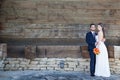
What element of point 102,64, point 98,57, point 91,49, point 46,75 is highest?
point 91,49

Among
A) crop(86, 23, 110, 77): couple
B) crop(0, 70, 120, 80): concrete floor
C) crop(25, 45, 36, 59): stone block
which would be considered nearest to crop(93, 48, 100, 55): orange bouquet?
crop(86, 23, 110, 77): couple

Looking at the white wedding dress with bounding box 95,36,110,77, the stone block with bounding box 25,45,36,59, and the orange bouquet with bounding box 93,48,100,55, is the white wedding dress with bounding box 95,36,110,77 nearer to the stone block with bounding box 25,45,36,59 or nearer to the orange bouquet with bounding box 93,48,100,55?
the orange bouquet with bounding box 93,48,100,55

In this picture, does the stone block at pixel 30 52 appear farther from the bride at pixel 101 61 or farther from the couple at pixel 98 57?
the bride at pixel 101 61

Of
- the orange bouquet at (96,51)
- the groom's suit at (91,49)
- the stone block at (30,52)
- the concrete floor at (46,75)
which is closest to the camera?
the concrete floor at (46,75)

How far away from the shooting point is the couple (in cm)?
910

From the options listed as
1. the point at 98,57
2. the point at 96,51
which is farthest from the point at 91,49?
the point at 98,57

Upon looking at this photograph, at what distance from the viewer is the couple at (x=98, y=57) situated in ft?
29.9

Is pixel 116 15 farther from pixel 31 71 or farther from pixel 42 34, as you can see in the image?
pixel 31 71

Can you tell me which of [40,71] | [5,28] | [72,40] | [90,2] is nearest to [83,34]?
[72,40]

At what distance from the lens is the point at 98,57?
9125 millimetres

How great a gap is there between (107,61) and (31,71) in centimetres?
249

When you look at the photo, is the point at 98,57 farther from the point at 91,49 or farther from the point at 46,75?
the point at 46,75

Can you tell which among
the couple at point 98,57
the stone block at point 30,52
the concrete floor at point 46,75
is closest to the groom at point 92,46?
the couple at point 98,57

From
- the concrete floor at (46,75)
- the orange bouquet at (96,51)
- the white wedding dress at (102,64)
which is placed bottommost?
the concrete floor at (46,75)
